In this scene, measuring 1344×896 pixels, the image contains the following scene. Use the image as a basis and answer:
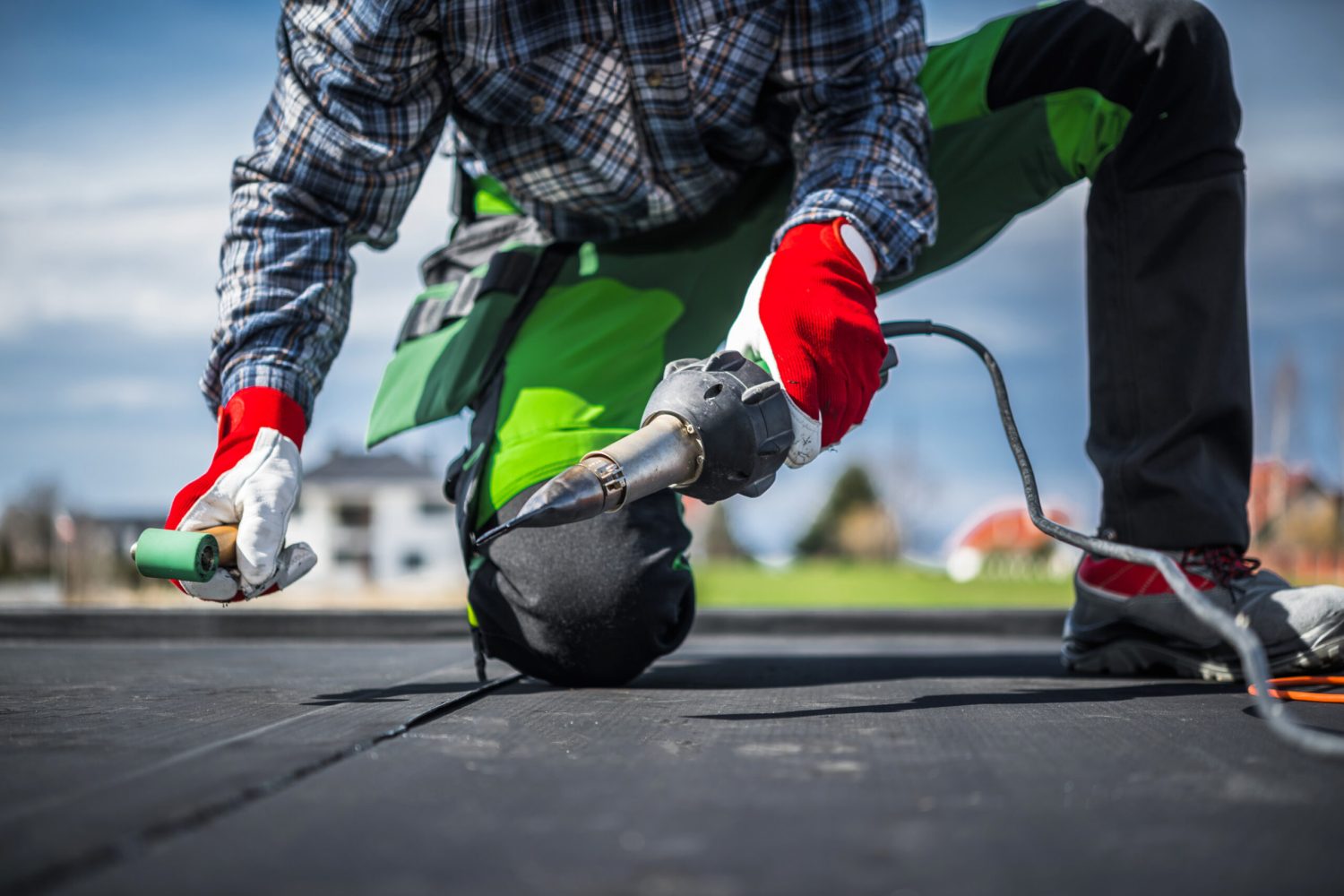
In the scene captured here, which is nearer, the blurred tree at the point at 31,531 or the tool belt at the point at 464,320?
the tool belt at the point at 464,320

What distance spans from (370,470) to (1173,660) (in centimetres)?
3789

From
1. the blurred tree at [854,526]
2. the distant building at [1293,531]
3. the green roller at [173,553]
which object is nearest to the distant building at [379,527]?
the blurred tree at [854,526]

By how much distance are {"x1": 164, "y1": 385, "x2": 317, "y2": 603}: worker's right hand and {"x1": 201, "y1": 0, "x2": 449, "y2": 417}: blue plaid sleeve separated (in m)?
0.09

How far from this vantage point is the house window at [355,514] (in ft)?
120

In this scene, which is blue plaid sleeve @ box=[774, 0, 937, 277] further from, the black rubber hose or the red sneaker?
the red sneaker

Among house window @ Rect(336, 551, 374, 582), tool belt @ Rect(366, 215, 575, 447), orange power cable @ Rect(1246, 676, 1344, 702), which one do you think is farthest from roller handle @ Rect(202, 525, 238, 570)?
house window @ Rect(336, 551, 374, 582)

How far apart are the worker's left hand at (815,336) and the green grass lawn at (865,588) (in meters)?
20.0

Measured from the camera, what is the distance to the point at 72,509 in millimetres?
34156

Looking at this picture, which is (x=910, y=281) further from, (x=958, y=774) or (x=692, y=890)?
(x=692, y=890)

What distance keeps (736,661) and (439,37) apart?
1038mm

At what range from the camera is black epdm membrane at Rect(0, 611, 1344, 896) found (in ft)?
1.62

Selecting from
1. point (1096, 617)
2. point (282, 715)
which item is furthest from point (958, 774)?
point (1096, 617)

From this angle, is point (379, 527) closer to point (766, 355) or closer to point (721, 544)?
point (721, 544)

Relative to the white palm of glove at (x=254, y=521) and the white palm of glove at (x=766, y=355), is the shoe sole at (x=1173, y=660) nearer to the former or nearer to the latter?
the white palm of glove at (x=766, y=355)
